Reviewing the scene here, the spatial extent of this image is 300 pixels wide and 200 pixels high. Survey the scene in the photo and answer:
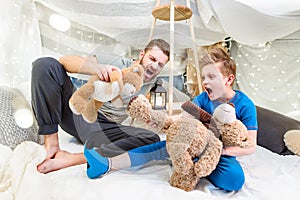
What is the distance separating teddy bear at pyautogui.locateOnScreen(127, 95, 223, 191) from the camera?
804 millimetres

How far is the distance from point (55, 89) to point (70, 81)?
6 centimetres

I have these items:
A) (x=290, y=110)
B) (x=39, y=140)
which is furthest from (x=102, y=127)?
(x=290, y=110)

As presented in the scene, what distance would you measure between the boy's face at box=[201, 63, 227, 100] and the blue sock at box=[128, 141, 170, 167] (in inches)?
8.8

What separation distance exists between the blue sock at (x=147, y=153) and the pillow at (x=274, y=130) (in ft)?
2.21

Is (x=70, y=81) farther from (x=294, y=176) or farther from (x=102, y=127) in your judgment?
(x=294, y=176)

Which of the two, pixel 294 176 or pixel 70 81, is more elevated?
pixel 70 81

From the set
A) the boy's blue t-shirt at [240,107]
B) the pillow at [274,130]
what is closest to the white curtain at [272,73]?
the pillow at [274,130]

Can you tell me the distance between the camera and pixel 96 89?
813 mm

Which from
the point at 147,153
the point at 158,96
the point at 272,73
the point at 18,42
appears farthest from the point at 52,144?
the point at 272,73

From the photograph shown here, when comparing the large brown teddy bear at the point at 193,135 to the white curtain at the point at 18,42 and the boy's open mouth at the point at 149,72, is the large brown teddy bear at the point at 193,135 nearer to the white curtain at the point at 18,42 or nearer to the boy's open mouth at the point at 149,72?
the boy's open mouth at the point at 149,72

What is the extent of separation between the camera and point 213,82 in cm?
86

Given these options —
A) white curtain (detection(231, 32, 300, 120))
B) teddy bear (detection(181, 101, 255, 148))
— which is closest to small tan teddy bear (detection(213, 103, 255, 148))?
teddy bear (detection(181, 101, 255, 148))

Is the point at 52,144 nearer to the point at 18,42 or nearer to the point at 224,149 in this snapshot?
the point at 224,149

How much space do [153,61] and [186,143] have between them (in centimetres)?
24
